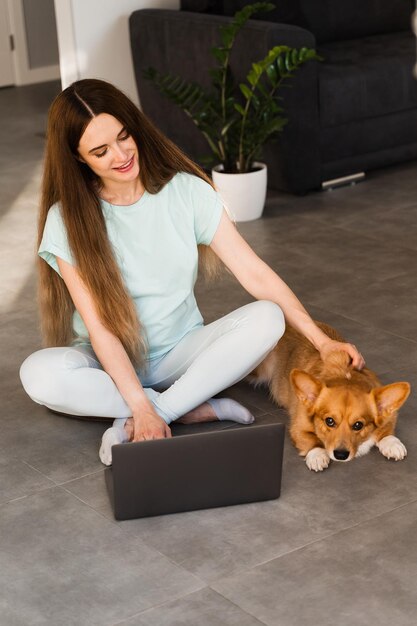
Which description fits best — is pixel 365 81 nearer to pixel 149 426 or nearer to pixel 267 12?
pixel 267 12

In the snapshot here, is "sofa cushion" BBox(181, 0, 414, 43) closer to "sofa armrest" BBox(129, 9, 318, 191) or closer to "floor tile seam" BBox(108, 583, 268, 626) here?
"sofa armrest" BBox(129, 9, 318, 191)

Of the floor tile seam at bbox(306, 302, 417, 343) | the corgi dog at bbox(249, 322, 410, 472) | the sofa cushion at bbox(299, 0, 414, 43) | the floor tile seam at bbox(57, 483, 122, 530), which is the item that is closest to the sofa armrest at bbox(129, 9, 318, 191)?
the sofa cushion at bbox(299, 0, 414, 43)

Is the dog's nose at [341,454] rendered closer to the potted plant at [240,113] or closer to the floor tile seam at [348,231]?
the floor tile seam at [348,231]

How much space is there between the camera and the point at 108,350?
2.34m

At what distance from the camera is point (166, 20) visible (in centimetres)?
455

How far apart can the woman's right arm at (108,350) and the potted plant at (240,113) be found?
167cm

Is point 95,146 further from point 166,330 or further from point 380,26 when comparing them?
point 380,26

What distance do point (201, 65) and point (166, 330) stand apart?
2198 mm

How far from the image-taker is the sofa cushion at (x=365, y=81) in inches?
167

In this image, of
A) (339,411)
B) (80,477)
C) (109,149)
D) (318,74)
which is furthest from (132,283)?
(318,74)

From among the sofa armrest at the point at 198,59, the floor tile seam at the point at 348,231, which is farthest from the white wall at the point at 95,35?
the floor tile seam at the point at 348,231

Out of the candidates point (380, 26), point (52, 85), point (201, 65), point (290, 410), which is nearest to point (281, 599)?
point (290, 410)

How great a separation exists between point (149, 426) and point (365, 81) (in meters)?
2.50

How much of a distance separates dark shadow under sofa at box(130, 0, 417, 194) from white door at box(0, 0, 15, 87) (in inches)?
84.0
